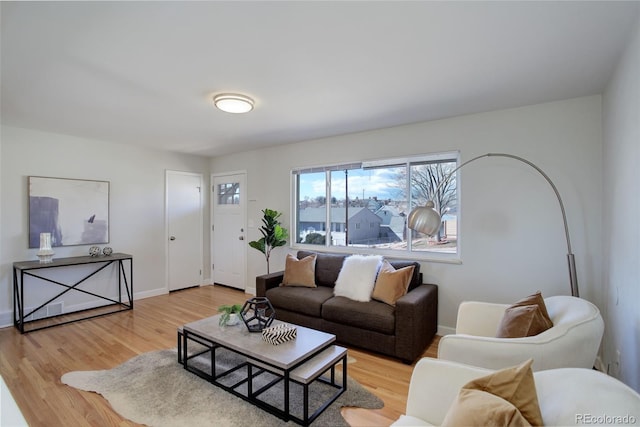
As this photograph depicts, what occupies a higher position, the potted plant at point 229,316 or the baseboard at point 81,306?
the potted plant at point 229,316

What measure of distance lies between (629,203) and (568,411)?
1527mm

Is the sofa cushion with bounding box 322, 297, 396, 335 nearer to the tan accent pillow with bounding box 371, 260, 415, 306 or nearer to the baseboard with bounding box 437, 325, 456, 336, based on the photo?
A: the tan accent pillow with bounding box 371, 260, 415, 306

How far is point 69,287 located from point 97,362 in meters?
1.94

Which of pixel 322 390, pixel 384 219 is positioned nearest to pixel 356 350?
pixel 322 390

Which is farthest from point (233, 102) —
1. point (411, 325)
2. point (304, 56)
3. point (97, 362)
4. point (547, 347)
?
point (547, 347)

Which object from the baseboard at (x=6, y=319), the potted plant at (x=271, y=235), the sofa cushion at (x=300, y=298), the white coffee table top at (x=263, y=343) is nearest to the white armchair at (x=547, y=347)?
the white coffee table top at (x=263, y=343)

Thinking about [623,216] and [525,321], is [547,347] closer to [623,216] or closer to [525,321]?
[525,321]

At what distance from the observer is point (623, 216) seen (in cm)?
196

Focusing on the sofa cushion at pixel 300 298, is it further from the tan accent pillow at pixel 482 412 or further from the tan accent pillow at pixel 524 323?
the tan accent pillow at pixel 482 412

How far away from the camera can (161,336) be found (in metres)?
3.35

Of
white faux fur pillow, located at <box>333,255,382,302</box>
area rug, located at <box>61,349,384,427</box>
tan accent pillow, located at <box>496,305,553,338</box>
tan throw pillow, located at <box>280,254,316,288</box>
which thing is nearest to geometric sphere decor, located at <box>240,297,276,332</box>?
area rug, located at <box>61,349,384,427</box>

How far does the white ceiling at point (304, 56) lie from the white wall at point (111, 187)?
0.64m

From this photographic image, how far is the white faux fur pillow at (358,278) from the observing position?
3174mm

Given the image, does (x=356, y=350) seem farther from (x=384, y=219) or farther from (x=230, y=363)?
(x=384, y=219)
